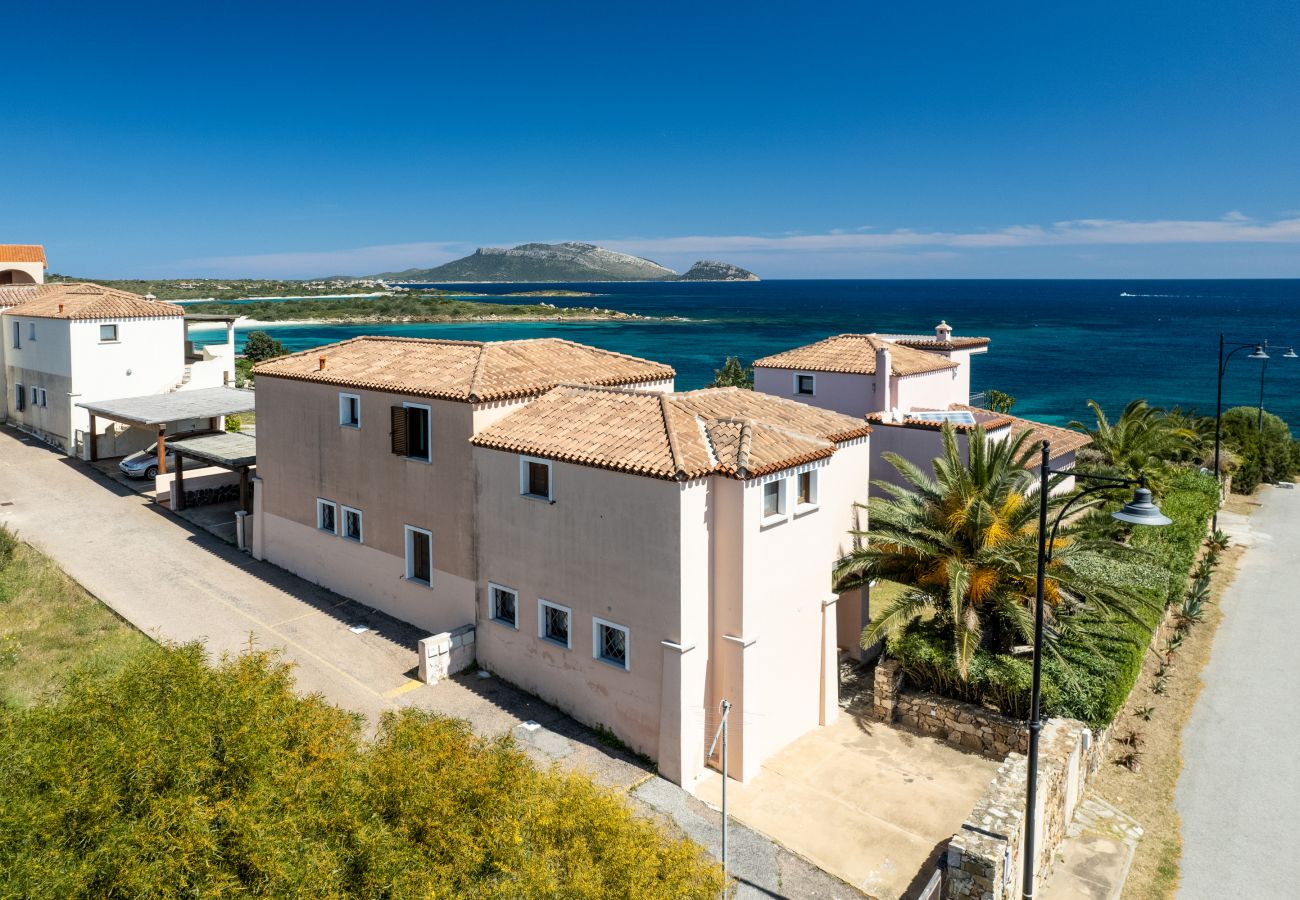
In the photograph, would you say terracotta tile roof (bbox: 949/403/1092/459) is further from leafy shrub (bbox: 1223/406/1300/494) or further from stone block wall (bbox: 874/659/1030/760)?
stone block wall (bbox: 874/659/1030/760)

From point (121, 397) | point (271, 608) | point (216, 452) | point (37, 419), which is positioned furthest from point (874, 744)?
point (37, 419)

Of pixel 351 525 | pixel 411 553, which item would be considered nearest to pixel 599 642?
pixel 411 553

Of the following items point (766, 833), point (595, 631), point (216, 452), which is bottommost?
point (766, 833)

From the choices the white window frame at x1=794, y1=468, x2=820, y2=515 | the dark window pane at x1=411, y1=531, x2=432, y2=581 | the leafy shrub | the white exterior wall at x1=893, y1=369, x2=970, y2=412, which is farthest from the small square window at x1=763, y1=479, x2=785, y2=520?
the leafy shrub

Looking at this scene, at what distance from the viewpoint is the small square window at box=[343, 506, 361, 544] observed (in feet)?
80.3

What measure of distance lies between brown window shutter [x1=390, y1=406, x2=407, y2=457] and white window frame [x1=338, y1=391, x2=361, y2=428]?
5.95ft

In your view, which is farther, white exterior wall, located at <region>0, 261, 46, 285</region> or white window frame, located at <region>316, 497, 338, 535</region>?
white exterior wall, located at <region>0, 261, 46, 285</region>

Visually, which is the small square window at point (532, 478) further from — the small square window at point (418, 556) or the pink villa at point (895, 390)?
the pink villa at point (895, 390)

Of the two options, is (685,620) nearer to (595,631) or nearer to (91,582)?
(595,631)

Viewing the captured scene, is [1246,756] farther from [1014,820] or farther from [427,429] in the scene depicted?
[427,429]

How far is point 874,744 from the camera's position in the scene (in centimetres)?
1831

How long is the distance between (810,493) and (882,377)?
36.0ft

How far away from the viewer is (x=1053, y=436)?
33500mm

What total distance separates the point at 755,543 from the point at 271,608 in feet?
47.2
